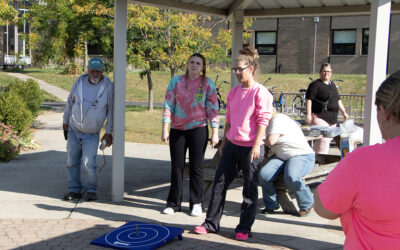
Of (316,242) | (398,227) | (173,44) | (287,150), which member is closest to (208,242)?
(316,242)

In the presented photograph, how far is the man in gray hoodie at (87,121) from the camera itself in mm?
6203

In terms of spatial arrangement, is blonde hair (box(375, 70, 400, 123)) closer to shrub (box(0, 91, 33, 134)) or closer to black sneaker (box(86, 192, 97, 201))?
black sneaker (box(86, 192, 97, 201))

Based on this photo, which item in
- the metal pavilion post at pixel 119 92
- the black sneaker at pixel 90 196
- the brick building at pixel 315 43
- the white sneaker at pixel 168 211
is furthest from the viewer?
the brick building at pixel 315 43

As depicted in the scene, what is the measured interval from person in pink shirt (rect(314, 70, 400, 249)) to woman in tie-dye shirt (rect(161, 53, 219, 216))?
372 centimetres

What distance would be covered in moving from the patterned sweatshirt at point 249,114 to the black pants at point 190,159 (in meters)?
0.84

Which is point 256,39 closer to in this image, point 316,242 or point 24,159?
point 24,159

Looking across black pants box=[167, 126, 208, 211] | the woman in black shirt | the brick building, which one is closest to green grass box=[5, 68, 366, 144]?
the brick building

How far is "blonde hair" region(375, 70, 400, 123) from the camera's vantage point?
182cm

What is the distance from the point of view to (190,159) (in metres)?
5.81

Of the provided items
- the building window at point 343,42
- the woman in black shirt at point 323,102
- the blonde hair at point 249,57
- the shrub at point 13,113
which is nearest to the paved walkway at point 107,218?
the woman in black shirt at point 323,102

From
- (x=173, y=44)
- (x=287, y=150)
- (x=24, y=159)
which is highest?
(x=173, y=44)

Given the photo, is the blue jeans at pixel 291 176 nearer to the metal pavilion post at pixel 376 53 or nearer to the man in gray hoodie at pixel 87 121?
the metal pavilion post at pixel 376 53

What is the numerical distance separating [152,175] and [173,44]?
6801 millimetres

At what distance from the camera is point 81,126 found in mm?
6191
